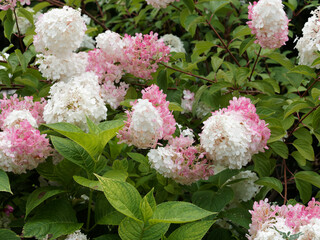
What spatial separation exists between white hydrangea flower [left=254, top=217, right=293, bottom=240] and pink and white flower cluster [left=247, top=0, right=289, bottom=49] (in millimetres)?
777

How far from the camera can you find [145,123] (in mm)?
1280

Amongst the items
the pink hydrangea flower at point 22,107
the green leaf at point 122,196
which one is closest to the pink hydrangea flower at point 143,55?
the pink hydrangea flower at point 22,107

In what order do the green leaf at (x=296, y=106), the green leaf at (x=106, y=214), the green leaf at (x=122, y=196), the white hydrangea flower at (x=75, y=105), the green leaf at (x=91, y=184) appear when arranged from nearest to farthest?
the green leaf at (x=122, y=196) < the green leaf at (x=91, y=184) < the green leaf at (x=106, y=214) < the white hydrangea flower at (x=75, y=105) < the green leaf at (x=296, y=106)

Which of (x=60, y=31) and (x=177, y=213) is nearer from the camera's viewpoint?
(x=177, y=213)

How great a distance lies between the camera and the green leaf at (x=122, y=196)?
109cm

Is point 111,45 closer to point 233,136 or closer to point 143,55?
point 143,55

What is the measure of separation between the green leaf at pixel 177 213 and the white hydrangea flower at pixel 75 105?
18.5 inches

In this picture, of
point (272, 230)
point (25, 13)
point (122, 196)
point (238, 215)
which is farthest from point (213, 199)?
point (25, 13)

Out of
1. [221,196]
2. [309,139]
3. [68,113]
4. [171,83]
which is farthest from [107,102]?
[309,139]

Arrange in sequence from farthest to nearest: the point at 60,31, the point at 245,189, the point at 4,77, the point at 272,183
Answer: the point at 4,77 < the point at 245,189 < the point at 60,31 < the point at 272,183

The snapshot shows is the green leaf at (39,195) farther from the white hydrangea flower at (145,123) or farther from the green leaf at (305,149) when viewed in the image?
the green leaf at (305,149)

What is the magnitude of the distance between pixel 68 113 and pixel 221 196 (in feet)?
2.09

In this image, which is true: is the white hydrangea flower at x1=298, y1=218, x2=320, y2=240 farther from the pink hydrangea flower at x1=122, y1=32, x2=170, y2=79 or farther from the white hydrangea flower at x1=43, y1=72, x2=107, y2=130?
the pink hydrangea flower at x1=122, y1=32, x2=170, y2=79

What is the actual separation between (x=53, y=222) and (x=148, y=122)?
0.47 metres
